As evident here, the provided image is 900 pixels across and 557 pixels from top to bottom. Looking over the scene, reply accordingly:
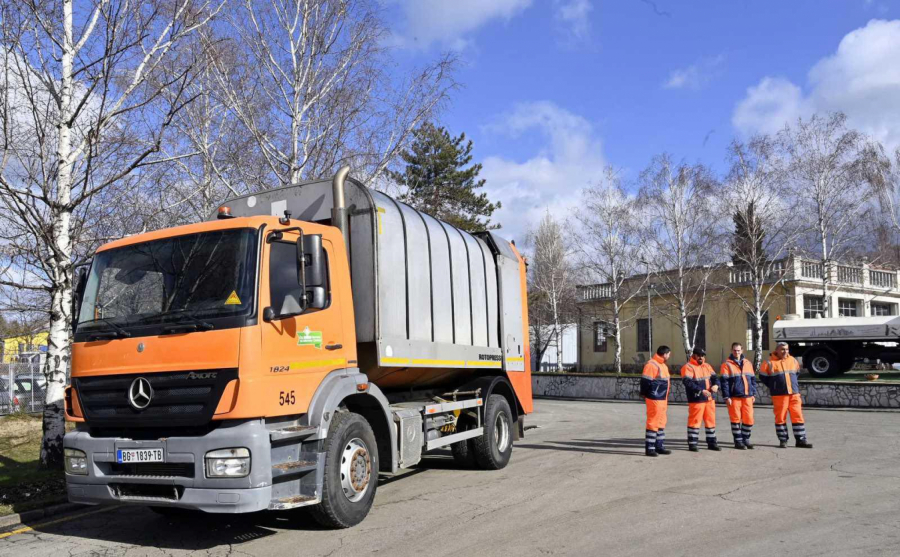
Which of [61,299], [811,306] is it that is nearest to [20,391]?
[61,299]

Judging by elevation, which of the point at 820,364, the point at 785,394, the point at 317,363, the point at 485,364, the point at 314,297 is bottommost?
the point at 820,364

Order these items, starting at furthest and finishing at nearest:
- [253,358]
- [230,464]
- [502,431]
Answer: [502,431] < [253,358] < [230,464]

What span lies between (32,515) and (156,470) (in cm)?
263

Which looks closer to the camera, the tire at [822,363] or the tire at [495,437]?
the tire at [495,437]

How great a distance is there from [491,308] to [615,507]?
3605 millimetres

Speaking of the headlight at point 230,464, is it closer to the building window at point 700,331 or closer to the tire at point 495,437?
the tire at point 495,437

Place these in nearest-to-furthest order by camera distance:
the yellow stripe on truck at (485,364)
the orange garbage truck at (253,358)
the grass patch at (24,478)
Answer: the orange garbage truck at (253,358), the grass patch at (24,478), the yellow stripe on truck at (485,364)

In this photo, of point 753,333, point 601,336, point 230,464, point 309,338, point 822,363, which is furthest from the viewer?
point 601,336

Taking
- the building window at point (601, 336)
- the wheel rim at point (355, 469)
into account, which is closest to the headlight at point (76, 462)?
the wheel rim at point (355, 469)

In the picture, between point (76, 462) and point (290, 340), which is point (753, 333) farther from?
point (76, 462)

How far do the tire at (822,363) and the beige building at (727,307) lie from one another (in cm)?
472

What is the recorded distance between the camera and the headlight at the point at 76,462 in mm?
6105

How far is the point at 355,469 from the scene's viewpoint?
21.8 feet

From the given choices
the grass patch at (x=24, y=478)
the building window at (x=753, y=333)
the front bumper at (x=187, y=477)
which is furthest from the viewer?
the building window at (x=753, y=333)
